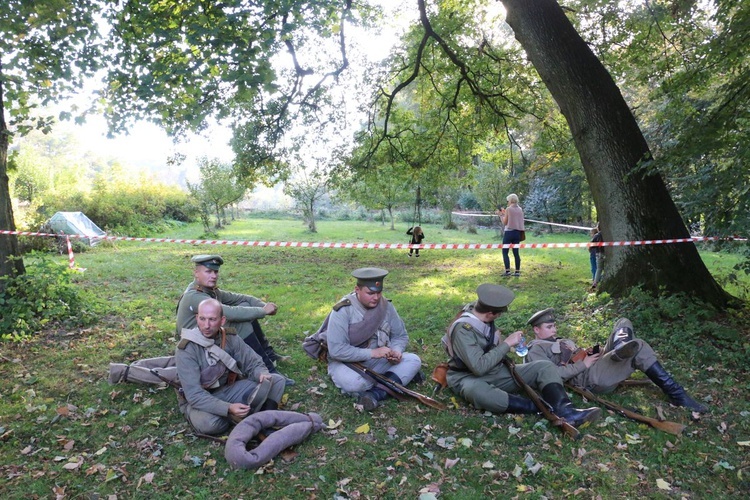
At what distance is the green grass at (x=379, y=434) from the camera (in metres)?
3.83

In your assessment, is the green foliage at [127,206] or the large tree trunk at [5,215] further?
the green foliage at [127,206]

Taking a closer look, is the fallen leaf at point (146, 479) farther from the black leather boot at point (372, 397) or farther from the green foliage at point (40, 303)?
the green foliage at point (40, 303)

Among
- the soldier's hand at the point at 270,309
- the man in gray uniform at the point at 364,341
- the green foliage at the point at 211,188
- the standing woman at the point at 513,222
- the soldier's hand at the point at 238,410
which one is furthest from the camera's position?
the green foliage at the point at 211,188

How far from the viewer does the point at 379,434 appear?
15.1ft

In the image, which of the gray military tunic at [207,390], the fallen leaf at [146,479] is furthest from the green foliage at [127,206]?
the fallen leaf at [146,479]

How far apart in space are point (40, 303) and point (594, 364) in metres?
7.81

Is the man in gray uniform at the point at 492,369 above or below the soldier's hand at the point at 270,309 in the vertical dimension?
below

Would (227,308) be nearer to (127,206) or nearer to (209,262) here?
(209,262)

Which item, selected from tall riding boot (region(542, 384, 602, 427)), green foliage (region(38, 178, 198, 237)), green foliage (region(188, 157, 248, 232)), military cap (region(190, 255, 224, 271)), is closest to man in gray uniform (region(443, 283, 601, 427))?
tall riding boot (region(542, 384, 602, 427))

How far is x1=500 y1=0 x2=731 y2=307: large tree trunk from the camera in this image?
753 cm

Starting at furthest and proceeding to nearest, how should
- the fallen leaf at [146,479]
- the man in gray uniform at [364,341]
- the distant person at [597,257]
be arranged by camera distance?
the distant person at [597,257]
the man in gray uniform at [364,341]
the fallen leaf at [146,479]

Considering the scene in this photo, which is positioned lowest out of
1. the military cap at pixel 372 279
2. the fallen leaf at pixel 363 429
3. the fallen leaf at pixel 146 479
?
the fallen leaf at pixel 146 479

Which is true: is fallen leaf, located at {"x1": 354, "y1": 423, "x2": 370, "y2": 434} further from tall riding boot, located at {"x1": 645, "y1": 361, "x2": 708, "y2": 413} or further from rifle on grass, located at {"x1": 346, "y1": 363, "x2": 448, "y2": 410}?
tall riding boot, located at {"x1": 645, "y1": 361, "x2": 708, "y2": 413}

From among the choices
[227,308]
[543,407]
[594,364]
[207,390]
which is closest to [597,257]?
[594,364]
